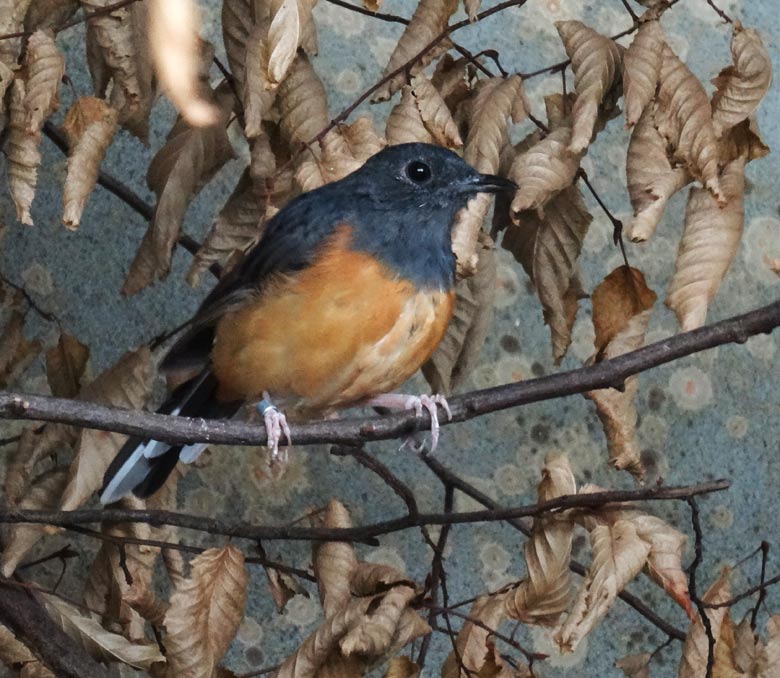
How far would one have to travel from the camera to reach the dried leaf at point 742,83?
6.59 ft

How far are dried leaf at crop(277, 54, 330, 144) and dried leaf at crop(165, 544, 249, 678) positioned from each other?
0.77 meters

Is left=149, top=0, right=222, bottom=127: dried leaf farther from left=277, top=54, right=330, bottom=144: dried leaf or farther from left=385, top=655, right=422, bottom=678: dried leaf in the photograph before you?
left=385, top=655, right=422, bottom=678: dried leaf

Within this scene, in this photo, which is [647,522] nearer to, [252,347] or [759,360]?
[252,347]

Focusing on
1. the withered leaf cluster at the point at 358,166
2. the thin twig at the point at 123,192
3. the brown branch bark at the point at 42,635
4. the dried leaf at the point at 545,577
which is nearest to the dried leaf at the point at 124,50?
the withered leaf cluster at the point at 358,166

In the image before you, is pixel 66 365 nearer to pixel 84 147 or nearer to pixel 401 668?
pixel 84 147

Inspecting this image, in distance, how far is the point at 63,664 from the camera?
2.35m

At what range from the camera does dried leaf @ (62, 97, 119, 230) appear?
1.98 m

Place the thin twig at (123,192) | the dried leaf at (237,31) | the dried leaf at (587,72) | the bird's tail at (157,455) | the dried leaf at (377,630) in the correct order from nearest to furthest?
the dried leaf at (377,630), the dried leaf at (587,72), the dried leaf at (237,31), the bird's tail at (157,455), the thin twig at (123,192)

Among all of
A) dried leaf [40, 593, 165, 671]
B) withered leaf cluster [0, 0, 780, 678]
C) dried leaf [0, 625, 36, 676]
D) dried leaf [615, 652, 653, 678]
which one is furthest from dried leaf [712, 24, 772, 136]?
dried leaf [0, 625, 36, 676]

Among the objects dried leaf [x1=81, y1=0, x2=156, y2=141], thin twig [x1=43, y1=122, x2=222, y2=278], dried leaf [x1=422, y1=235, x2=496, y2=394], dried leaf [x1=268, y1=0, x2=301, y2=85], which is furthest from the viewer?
thin twig [x1=43, y1=122, x2=222, y2=278]

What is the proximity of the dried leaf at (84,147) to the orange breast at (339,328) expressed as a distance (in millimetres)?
531

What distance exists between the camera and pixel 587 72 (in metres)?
2.09

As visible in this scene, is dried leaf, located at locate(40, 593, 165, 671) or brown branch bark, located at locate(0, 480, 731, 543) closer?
dried leaf, located at locate(40, 593, 165, 671)

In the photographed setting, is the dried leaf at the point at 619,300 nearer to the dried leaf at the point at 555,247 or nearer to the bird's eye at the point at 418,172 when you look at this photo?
the dried leaf at the point at 555,247
